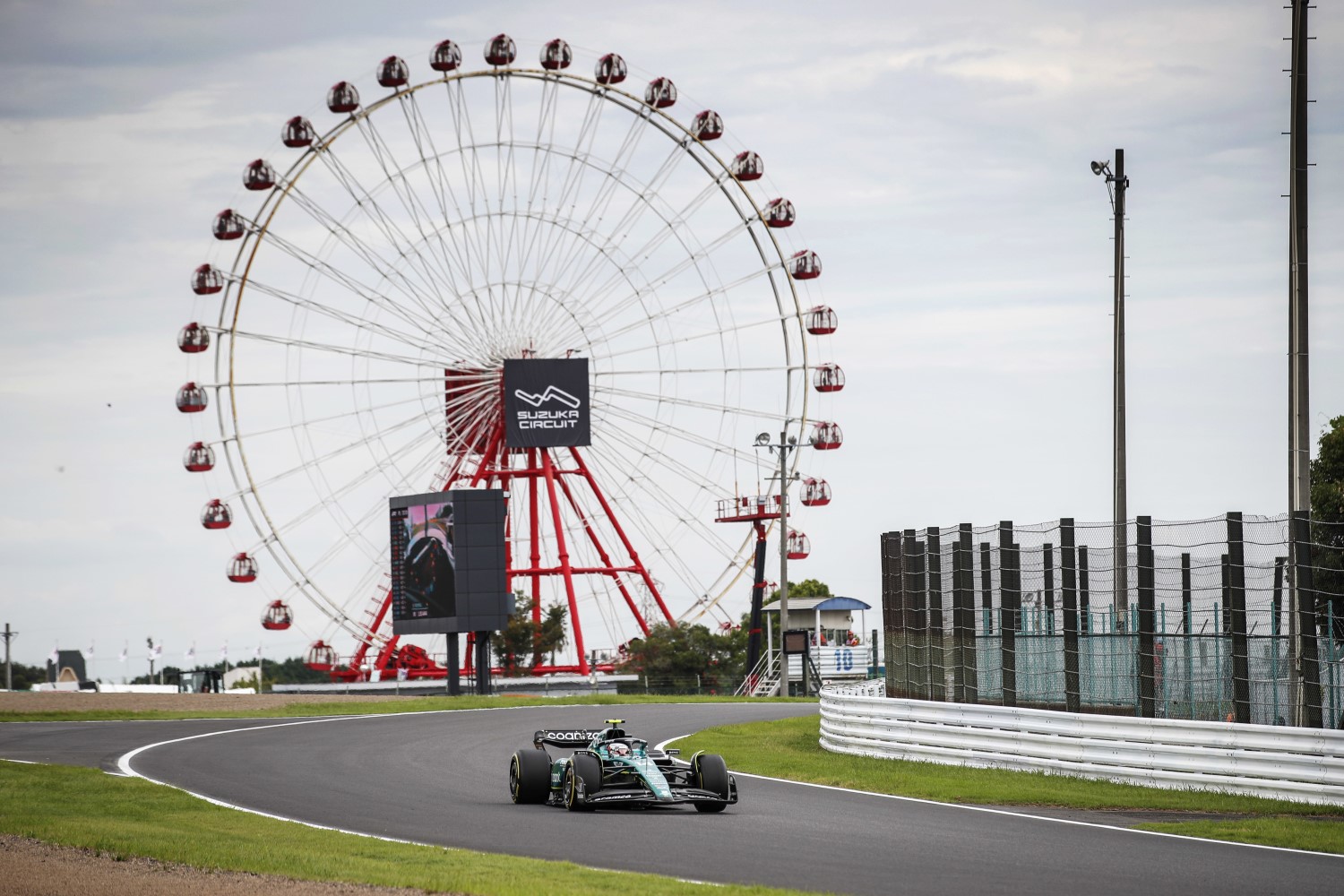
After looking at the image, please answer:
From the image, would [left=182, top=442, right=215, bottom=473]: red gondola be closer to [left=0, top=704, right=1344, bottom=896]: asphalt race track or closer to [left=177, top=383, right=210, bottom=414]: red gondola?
[left=177, top=383, right=210, bottom=414]: red gondola

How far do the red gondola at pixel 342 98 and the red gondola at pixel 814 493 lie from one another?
18842mm

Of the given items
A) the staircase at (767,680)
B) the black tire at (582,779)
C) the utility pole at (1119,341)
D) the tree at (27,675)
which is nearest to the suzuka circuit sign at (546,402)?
the staircase at (767,680)

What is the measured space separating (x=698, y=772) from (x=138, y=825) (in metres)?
5.48

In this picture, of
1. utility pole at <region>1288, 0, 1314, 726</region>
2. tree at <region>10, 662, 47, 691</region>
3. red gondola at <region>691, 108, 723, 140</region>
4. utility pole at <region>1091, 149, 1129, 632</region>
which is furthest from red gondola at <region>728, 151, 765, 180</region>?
tree at <region>10, 662, 47, 691</region>

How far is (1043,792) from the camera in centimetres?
1900

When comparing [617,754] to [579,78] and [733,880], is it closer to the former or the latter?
[733,880]

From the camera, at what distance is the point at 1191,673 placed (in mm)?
19906

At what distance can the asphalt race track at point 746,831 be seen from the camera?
41.7 feet

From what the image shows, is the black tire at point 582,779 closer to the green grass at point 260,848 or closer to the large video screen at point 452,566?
the green grass at point 260,848

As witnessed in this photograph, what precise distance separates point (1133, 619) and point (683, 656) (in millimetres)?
53248

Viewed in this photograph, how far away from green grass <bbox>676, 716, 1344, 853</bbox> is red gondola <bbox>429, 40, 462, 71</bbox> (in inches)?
1203

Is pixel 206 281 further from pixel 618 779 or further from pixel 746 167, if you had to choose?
pixel 618 779

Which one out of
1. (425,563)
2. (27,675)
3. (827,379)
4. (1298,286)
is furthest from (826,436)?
(27,675)

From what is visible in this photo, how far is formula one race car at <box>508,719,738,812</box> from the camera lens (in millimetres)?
17500
